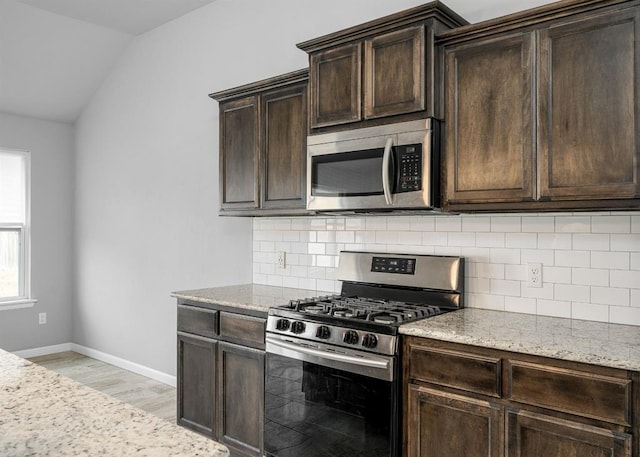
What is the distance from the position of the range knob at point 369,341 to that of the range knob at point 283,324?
489mm

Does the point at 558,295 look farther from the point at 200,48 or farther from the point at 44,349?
the point at 44,349

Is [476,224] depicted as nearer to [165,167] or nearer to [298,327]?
[298,327]

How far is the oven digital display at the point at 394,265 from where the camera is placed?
286 cm

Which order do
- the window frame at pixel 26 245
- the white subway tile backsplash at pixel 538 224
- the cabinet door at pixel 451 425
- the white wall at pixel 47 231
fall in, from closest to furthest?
the cabinet door at pixel 451 425
the white subway tile backsplash at pixel 538 224
the white wall at pixel 47 231
the window frame at pixel 26 245

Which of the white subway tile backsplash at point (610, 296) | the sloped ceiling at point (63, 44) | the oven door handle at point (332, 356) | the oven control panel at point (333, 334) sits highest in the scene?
the sloped ceiling at point (63, 44)

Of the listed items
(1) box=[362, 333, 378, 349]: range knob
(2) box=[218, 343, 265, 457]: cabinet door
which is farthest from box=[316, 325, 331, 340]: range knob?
(2) box=[218, 343, 265, 457]: cabinet door

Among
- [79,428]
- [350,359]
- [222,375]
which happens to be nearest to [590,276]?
[350,359]

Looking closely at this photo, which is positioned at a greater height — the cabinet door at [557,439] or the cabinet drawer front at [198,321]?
the cabinet drawer front at [198,321]

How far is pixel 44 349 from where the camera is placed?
218 inches

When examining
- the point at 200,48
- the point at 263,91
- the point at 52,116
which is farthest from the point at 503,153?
the point at 52,116

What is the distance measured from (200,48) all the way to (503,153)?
2.98 m

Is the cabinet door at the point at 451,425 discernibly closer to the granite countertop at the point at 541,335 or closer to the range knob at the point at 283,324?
the granite countertop at the point at 541,335

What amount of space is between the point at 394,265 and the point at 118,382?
304 cm

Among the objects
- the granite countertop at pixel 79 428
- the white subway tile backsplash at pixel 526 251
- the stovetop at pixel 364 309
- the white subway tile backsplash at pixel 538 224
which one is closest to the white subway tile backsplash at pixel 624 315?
the white subway tile backsplash at pixel 526 251
